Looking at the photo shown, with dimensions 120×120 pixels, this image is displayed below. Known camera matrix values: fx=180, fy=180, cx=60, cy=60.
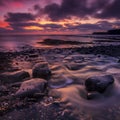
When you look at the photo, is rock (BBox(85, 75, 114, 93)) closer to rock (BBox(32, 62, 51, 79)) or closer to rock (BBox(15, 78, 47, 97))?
rock (BBox(15, 78, 47, 97))

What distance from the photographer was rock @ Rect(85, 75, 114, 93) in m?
5.46

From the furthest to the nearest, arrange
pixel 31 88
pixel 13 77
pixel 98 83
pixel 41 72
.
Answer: pixel 41 72 → pixel 13 77 → pixel 98 83 → pixel 31 88

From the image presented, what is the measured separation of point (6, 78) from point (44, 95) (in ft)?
7.26

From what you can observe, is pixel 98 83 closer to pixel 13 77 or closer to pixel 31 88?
pixel 31 88

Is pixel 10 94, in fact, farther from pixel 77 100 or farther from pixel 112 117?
pixel 112 117

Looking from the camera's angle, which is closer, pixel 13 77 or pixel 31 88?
pixel 31 88

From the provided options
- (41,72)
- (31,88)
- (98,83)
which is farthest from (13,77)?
(98,83)

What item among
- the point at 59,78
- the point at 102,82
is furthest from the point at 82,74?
the point at 102,82

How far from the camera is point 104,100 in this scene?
5.02 m

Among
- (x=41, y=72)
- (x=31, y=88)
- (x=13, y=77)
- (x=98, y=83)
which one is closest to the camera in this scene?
(x=31, y=88)

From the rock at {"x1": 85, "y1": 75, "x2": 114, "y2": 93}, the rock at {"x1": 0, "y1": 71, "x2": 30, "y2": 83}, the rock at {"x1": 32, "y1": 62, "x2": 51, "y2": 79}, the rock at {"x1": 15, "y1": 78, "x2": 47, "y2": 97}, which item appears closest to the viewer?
the rock at {"x1": 15, "y1": 78, "x2": 47, "y2": 97}

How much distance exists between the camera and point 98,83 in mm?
5508

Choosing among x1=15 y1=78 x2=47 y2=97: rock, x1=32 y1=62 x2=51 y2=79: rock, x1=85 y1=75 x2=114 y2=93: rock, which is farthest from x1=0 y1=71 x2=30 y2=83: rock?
x1=85 y1=75 x2=114 y2=93: rock

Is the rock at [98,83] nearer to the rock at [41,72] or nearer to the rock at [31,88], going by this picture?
the rock at [31,88]
